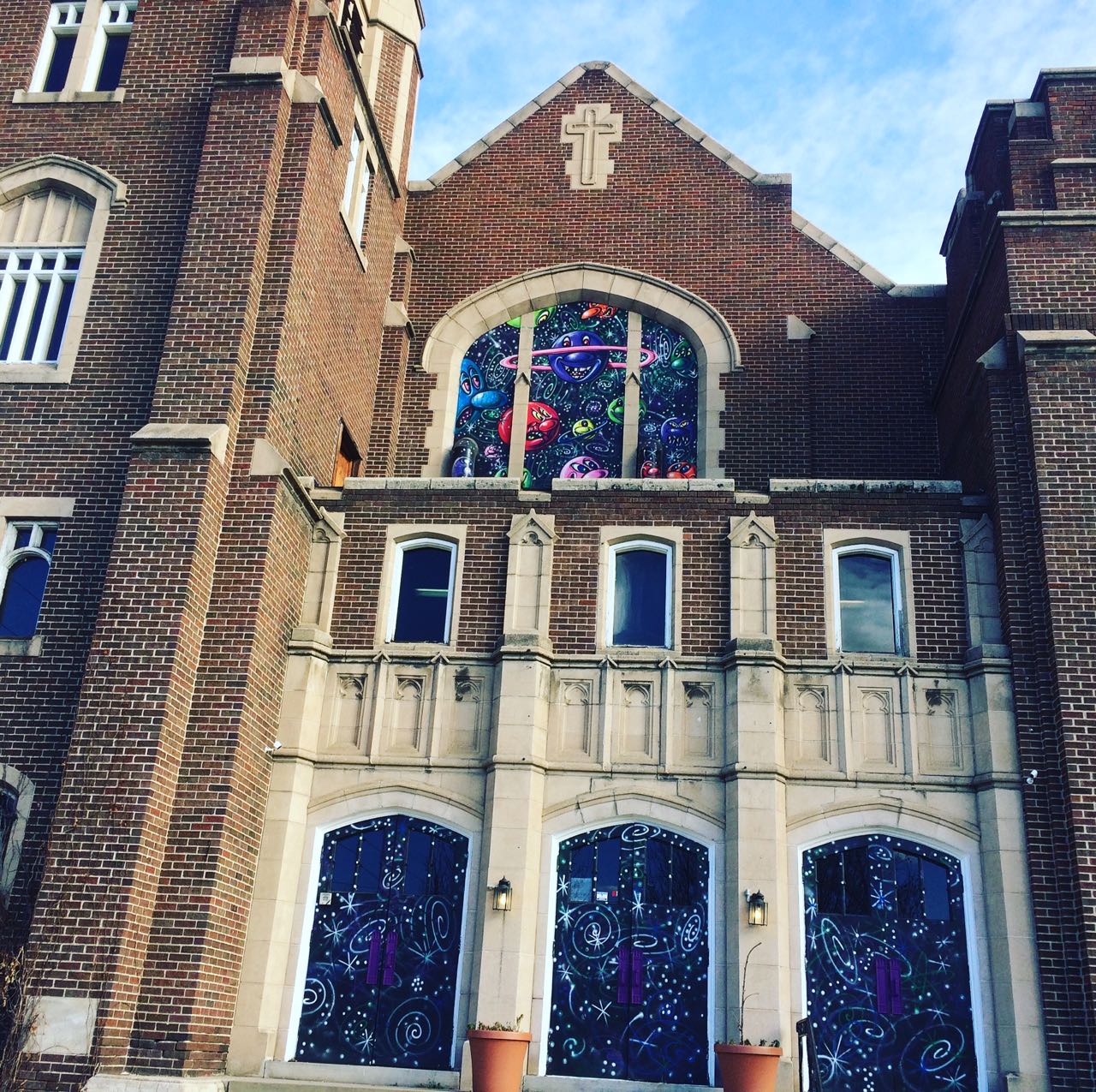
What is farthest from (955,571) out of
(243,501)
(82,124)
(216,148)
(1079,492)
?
(82,124)

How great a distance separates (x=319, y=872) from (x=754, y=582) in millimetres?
6104

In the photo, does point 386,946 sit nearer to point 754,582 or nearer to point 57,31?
point 754,582

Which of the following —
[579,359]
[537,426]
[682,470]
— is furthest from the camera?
[579,359]

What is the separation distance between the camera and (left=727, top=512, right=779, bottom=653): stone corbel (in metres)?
14.9

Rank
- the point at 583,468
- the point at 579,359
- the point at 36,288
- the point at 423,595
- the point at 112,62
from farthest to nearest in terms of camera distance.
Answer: the point at 579,359
the point at 583,468
the point at 112,62
the point at 36,288
the point at 423,595

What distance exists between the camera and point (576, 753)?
48.4 ft

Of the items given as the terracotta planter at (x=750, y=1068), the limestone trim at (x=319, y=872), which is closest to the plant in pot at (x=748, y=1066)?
the terracotta planter at (x=750, y=1068)

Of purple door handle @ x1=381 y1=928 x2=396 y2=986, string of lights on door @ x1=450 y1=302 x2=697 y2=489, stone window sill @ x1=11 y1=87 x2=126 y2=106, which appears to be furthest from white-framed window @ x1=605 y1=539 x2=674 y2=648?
stone window sill @ x1=11 y1=87 x2=126 y2=106

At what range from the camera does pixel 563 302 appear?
20609 mm

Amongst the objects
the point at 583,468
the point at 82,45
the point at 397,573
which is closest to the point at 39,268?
the point at 82,45

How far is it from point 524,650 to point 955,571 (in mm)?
5246

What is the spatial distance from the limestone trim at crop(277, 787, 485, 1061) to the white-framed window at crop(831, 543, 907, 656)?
16.3 ft

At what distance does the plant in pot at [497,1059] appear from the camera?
1280cm

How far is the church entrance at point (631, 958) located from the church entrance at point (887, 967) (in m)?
1.26
